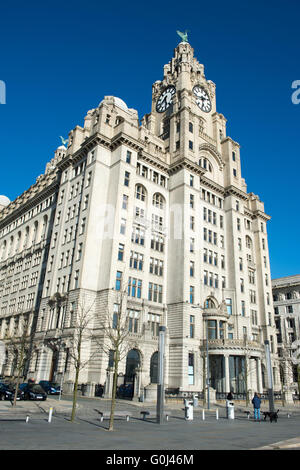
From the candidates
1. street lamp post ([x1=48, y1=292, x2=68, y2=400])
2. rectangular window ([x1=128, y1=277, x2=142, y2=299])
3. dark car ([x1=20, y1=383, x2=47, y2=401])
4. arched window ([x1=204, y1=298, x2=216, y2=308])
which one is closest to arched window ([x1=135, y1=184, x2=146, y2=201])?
rectangular window ([x1=128, y1=277, x2=142, y2=299])

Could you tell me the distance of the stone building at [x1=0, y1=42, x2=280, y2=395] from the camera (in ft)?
161

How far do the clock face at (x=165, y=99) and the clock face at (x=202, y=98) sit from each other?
206 inches

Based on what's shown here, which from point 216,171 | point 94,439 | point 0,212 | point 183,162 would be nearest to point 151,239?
point 183,162

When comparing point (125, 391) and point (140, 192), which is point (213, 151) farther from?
point (125, 391)

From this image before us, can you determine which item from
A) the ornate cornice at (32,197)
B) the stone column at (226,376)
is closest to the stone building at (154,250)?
the stone column at (226,376)

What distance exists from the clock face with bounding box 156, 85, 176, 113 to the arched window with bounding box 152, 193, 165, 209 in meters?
24.7

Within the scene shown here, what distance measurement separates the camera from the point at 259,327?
66.3 meters

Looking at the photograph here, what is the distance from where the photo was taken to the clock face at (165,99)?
75.0 meters

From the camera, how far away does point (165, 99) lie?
3029 inches

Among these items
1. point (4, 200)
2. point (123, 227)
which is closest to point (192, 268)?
point (123, 227)

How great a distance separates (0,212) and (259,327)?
243 ft

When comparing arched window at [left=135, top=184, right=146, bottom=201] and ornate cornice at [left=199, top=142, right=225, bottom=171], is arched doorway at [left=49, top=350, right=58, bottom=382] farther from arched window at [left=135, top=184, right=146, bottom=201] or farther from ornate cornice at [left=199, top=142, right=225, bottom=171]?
ornate cornice at [left=199, top=142, right=225, bottom=171]

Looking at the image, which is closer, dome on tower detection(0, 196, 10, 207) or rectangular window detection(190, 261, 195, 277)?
rectangular window detection(190, 261, 195, 277)
